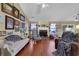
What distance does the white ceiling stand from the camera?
2.49 meters

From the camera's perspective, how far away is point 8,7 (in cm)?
243

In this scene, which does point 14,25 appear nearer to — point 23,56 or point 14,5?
point 14,5

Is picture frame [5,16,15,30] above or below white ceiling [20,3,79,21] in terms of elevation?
below

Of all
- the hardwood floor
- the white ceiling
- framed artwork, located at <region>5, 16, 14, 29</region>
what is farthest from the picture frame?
the hardwood floor

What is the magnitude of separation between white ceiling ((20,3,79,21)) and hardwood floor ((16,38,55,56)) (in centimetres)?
49

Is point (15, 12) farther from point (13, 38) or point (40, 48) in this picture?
point (40, 48)

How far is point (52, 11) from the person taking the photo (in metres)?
2.55

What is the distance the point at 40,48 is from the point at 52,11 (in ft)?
2.60

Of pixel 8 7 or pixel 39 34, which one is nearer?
pixel 8 7

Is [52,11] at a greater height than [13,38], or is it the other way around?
[52,11]

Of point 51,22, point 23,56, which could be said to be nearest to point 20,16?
point 51,22

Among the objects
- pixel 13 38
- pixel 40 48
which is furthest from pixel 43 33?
pixel 13 38

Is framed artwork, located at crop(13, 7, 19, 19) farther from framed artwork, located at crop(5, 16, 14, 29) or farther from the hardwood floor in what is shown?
the hardwood floor

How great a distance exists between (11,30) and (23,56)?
0.57 meters
